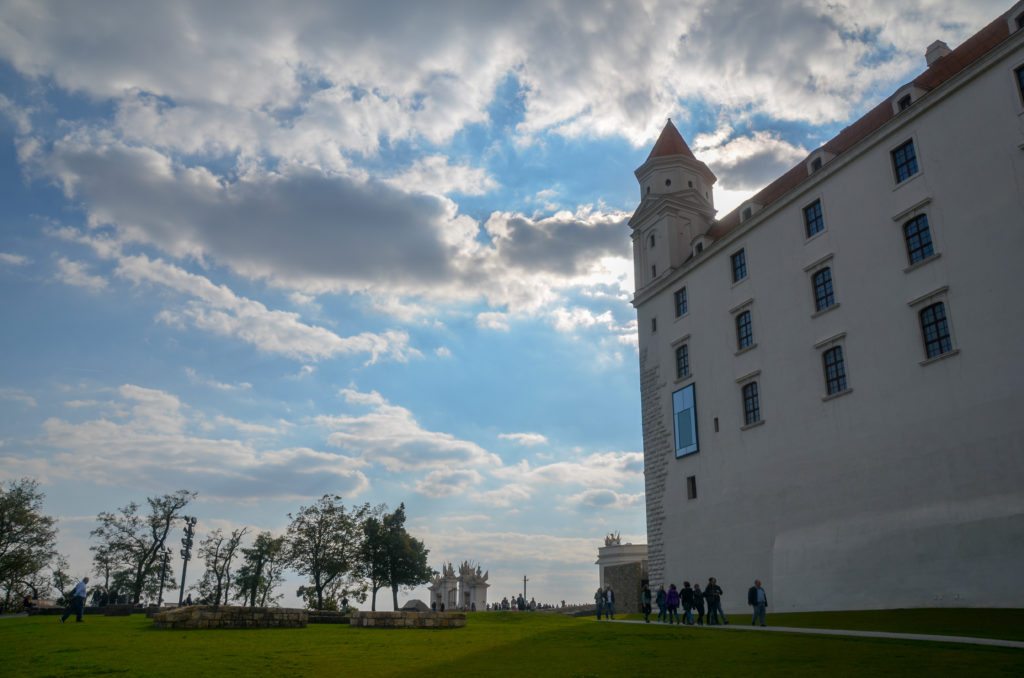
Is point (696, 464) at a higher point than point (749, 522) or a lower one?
higher

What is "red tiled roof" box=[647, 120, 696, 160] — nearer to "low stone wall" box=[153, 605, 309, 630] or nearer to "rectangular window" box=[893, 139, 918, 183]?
"rectangular window" box=[893, 139, 918, 183]

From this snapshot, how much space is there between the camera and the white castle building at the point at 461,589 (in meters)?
52.5

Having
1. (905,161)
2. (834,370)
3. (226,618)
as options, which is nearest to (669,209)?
(905,161)

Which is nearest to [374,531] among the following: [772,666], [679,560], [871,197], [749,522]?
[679,560]

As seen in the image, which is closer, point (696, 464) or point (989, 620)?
point (989, 620)

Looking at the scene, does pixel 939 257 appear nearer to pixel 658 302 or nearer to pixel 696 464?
pixel 696 464

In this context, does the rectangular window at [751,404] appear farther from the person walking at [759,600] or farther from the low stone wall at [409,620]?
the low stone wall at [409,620]

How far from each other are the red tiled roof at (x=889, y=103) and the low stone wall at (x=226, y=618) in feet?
87.5

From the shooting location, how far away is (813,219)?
2964 cm

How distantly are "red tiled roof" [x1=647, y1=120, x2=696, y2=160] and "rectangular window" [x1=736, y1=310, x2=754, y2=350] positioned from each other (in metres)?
14.3

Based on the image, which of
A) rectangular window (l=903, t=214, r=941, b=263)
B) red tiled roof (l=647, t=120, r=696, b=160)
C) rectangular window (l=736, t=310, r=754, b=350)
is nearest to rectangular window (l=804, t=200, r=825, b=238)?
rectangular window (l=903, t=214, r=941, b=263)

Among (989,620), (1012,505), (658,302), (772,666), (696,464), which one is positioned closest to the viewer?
(772,666)

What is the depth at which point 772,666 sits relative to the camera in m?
10.9

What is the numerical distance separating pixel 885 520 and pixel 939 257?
30.3ft
